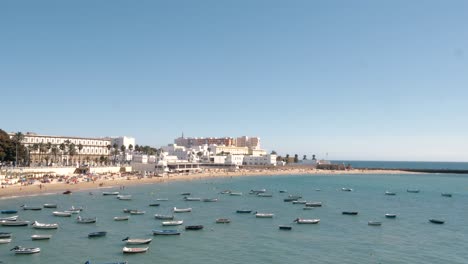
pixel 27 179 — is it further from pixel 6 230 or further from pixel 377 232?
pixel 377 232

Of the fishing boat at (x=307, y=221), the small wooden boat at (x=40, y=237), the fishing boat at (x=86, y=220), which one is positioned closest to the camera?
the small wooden boat at (x=40, y=237)

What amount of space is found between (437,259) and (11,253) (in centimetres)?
3892

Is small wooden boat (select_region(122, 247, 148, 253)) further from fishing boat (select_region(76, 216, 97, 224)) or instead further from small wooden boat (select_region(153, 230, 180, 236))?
fishing boat (select_region(76, 216, 97, 224))

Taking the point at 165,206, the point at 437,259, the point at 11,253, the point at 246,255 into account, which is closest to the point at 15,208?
the point at 165,206

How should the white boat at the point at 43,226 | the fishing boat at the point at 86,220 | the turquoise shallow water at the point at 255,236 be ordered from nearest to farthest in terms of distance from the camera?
the turquoise shallow water at the point at 255,236
the white boat at the point at 43,226
the fishing boat at the point at 86,220

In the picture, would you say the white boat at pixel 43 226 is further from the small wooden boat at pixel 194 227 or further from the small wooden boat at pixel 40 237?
the small wooden boat at pixel 194 227

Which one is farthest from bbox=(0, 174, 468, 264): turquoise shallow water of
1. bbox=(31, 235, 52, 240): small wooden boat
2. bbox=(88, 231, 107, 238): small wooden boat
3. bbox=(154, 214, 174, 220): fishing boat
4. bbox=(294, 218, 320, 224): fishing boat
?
bbox=(294, 218, 320, 224): fishing boat

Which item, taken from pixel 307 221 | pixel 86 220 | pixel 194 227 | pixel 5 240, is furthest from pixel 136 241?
pixel 307 221

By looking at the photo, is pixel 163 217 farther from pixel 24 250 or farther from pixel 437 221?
pixel 437 221

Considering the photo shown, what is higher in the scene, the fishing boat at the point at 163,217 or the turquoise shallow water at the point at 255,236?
the fishing boat at the point at 163,217

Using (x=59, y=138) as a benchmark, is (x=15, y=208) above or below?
below

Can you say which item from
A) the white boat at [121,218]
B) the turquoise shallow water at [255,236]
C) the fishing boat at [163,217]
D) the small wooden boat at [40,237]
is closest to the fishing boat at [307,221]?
the turquoise shallow water at [255,236]

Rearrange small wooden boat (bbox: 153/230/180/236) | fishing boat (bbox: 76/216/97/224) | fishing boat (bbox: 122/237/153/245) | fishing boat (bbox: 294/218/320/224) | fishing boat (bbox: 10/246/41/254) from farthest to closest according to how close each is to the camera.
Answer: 1. fishing boat (bbox: 294/218/320/224)
2. fishing boat (bbox: 76/216/97/224)
3. small wooden boat (bbox: 153/230/180/236)
4. fishing boat (bbox: 122/237/153/245)
5. fishing boat (bbox: 10/246/41/254)

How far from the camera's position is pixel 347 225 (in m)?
56.5
